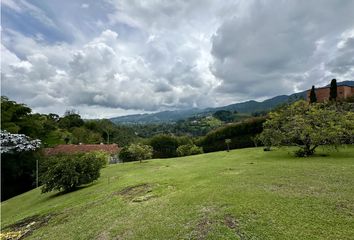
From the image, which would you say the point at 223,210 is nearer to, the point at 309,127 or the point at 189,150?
the point at 309,127

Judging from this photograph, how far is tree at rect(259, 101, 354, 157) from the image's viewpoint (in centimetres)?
1719

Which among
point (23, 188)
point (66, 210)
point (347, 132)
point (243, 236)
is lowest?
point (23, 188)

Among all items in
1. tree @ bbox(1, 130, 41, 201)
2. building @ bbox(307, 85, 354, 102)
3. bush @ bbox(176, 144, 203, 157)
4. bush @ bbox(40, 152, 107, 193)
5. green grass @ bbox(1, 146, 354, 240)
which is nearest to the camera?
green grass @ bbox(1, 146, 354, 240)

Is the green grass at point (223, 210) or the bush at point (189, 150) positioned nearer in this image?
the green grass at point (223, 210)

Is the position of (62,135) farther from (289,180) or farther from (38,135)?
(289,180)

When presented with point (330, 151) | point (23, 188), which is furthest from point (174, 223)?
point (23, 188)

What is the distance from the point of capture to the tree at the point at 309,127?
17.2 m

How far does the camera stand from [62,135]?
195 feet

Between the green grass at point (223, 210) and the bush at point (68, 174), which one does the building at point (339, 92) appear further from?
the bush at point (68, 174)

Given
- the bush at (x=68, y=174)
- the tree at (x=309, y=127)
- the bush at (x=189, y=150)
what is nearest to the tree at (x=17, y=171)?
the bush at (x=68, y=174)

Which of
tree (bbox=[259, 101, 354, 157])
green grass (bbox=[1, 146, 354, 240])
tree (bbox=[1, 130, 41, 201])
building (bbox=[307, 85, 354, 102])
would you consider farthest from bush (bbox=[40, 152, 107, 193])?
building (bbox=[307, 85, 354, 102])

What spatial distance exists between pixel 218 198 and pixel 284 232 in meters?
3.16

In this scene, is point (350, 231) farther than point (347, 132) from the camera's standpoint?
No

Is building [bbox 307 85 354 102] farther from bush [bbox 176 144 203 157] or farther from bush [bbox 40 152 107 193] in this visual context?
bush [bbox 40 152 107 193]
